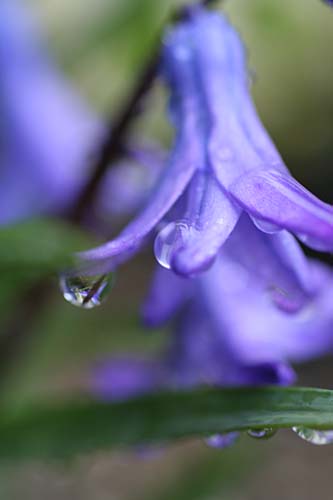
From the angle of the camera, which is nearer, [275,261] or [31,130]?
[275,261]

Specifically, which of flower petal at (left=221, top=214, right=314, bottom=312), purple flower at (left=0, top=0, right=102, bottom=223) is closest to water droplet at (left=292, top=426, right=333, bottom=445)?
flower petal at (left=221, top=214, right=314, bottom=312)

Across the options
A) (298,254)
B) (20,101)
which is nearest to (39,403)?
(298,254)

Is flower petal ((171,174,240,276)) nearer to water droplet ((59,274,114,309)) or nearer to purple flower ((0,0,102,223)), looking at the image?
water droplet ((59,274,114,309))

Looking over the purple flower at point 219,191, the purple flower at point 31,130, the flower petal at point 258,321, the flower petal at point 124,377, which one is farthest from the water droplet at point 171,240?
the purple flower at point 31,130

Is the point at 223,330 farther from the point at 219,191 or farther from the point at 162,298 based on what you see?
the point at 219,191

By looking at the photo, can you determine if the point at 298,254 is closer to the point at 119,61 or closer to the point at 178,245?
the point at 178,245

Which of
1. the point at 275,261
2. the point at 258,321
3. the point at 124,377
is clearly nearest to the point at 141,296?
the point at 124,377
